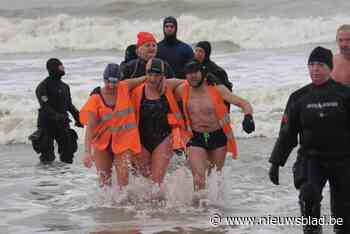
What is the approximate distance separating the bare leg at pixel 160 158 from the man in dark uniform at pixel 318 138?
225 cm

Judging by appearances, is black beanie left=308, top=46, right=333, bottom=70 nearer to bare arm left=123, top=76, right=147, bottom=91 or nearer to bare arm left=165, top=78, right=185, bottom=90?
bare arm left=165, top=78, right=185, bottom=90

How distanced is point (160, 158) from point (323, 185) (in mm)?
2552

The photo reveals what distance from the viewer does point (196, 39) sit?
30.2 m

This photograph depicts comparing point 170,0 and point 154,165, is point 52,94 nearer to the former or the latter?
point 154,165

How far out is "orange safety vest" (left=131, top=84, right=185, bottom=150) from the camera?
356 inches

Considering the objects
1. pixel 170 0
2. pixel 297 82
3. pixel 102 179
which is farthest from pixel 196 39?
pixel 102 179

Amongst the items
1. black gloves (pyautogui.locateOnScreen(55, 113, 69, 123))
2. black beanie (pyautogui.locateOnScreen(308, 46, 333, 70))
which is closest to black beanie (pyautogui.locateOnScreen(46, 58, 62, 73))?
black gloves (pyautogui.locateOnScreen(55, 113, 69, 123))

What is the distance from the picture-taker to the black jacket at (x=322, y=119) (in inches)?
264

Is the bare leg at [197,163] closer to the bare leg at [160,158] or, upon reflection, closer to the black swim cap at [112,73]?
the bare leg at [160,158]

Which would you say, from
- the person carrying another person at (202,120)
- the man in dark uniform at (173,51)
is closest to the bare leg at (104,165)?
the person carrying another person at (202,120)

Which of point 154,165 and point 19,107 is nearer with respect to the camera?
point 154,165

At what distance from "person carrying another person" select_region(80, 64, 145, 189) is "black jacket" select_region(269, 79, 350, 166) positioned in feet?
7.88

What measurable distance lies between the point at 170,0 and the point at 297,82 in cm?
1672

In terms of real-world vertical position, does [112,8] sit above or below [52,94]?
above
